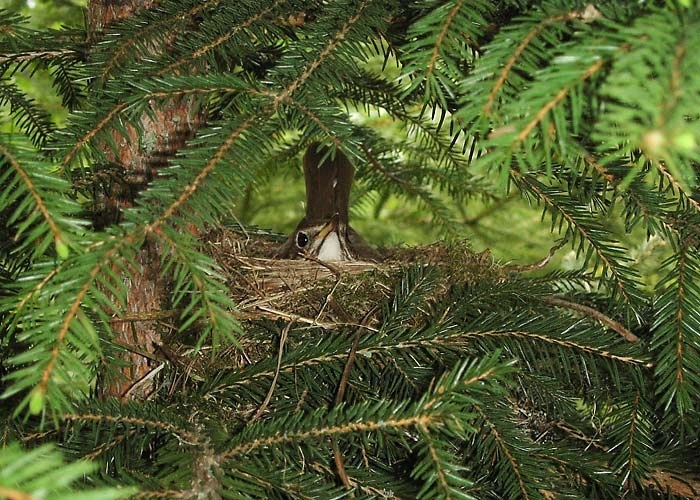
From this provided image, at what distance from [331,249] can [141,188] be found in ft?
2.41

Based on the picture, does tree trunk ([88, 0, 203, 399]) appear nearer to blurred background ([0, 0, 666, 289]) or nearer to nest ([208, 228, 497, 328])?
nest ([208, 228, 497, 328])

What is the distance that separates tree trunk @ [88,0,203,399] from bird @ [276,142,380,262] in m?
0.56

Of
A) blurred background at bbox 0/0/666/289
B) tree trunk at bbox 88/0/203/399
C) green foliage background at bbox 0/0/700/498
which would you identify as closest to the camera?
green foliage background at bbox 0/0/700/498

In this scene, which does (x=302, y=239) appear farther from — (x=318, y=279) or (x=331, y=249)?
(x=318, y=279)

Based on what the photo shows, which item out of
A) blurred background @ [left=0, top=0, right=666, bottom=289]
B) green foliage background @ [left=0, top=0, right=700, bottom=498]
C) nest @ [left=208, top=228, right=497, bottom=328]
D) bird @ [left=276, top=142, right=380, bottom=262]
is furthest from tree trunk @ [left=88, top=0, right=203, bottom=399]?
blurred background @ [left=0, top=0, right=666, bottom=289]

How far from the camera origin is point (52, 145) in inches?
39.2

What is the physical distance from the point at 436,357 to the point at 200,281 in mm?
595

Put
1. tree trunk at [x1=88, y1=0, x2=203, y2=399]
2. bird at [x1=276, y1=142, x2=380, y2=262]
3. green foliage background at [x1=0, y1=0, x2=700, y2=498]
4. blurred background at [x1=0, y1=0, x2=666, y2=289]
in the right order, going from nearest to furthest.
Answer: green foliage background at [x1=0, y1=0, x2=700, y2=498] < tree trunk at [x1=88, y1=0, x2=203, y2=399] < bird at [x1=276, y1=142, x2=380, y2=262] < blurred background at [x1=0, y1=0, x2=666, y2=289]

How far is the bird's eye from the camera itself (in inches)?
83.4

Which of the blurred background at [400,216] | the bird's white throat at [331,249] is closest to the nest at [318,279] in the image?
the bird's white throat at [331,249]

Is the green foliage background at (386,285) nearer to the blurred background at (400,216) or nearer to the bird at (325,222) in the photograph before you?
the bird at (325,222)

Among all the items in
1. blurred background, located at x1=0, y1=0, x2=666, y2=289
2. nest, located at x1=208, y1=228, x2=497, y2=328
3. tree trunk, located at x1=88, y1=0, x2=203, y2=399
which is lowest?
blurred background, located at x1=0, y1=0, x2=666, y2=289

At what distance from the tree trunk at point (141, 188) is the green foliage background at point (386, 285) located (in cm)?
4

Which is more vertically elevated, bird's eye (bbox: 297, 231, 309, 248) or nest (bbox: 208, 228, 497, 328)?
nest (bbox: 208, 228, 497, 328)
